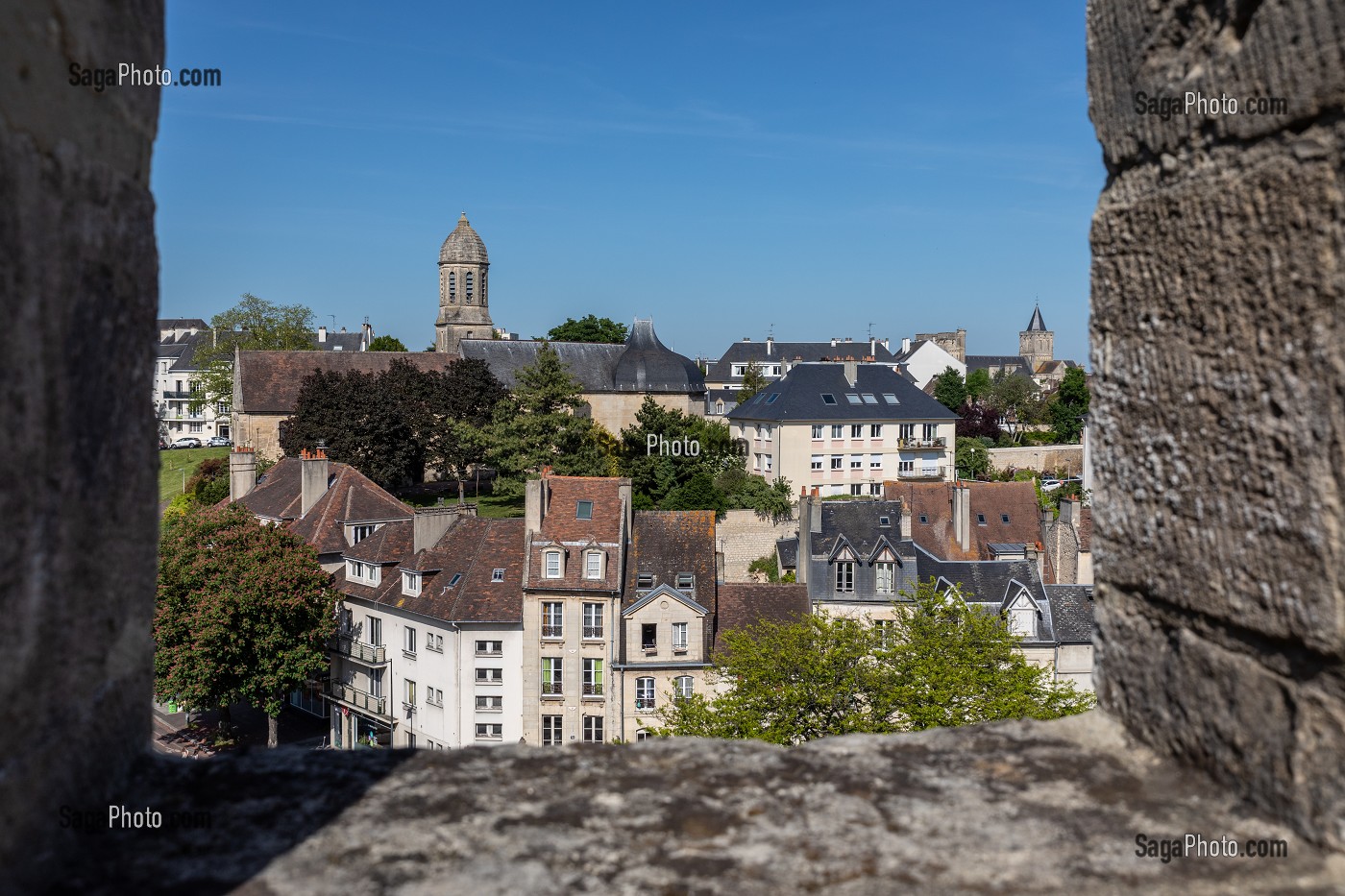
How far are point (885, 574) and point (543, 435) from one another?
24224 mm

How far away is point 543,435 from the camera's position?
5191 centimetres

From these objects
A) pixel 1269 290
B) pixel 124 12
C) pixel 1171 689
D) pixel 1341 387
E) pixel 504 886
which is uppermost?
pixel 124 12

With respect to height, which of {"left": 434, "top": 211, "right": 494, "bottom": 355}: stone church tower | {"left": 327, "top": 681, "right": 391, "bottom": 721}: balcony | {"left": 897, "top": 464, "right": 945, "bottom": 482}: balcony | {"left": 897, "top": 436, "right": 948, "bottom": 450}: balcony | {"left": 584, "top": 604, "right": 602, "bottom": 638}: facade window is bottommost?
{"left": 327, "top": 681, "right": 391, "bottom": 721}: balcony

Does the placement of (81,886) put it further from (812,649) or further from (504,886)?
(812,649)


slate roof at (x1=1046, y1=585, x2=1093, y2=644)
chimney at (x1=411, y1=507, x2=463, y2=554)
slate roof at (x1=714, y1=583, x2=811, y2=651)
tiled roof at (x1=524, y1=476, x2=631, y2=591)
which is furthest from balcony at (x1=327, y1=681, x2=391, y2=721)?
slate roof at (x1=1046, y1=585, x2=1093, y2=644)

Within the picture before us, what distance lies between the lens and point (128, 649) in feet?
9.28

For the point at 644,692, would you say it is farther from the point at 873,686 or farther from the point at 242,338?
the point at 242,338

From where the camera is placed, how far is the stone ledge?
246 centimetres

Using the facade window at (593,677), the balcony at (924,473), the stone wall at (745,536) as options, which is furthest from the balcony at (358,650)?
the balcony at (924,473)

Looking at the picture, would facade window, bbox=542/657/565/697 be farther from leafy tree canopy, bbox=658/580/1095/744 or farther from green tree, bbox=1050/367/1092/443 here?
green tree, bbox=1050/367/1092/443

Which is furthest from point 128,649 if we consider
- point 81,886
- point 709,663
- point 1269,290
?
point 709,663

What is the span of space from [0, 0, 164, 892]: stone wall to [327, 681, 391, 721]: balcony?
94.7 feet

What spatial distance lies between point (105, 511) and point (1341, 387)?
2720mm

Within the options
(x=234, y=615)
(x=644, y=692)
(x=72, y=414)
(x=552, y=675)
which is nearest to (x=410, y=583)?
(x=234, y=615)
